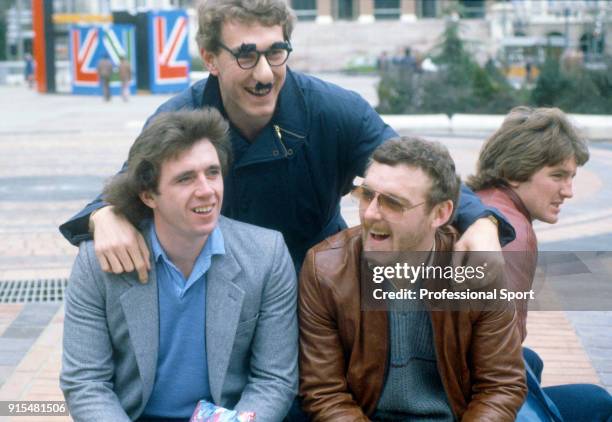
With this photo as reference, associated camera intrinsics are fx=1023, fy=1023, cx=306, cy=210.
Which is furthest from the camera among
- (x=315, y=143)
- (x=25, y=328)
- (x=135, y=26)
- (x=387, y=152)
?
(x=135, y=26)

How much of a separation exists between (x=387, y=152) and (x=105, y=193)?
90 cm

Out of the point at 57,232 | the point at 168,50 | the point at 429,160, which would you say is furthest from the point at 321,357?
the point at 168,50

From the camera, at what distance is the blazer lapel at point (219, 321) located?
315 cm

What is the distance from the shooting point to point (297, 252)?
3.85 meters

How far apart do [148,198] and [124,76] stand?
2800 centimetres

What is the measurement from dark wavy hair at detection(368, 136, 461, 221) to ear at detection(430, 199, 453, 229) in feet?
0.04

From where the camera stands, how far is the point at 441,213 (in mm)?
3100

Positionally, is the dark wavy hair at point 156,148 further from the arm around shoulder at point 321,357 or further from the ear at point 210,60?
the arm around shoulder at point 321,357

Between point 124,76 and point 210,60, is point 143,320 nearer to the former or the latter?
point 210,60

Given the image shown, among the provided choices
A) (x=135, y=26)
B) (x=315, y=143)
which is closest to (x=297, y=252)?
(x=315, y=143)

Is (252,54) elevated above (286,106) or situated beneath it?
elevated above

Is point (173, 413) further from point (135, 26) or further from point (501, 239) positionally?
point (135, 26)

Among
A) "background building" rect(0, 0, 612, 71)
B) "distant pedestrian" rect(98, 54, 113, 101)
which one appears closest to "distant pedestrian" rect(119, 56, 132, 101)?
"distant pedestrian" rect(98, 54, 113, 101)

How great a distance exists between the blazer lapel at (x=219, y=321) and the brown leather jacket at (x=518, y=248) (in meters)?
0.86
